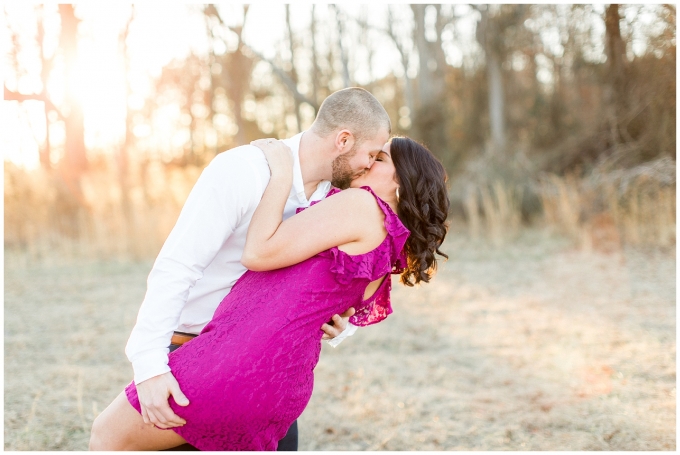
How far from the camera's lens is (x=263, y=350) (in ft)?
6.00

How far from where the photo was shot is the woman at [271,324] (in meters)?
1.82

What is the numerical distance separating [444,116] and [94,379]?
401 inches

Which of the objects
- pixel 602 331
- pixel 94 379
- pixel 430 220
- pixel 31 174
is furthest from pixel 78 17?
pixel 430 220

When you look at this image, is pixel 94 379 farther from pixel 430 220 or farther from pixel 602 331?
pixel 602 331

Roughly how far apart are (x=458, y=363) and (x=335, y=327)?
300cm

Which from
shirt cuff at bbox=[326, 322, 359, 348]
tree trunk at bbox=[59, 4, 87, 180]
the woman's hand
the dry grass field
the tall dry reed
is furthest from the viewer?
tree trunk at bbox=[59, 4, 87, 180]

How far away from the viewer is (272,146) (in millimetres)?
2090

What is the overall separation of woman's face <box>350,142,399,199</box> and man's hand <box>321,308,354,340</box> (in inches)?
17.3

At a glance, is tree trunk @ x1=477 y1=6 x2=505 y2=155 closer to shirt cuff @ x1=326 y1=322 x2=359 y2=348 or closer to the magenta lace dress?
shirt cuff @ x1=326 y1=322 x2=359 y2=348

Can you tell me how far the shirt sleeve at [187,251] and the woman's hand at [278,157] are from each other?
80 mm

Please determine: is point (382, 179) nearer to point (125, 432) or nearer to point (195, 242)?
point (195, 242)

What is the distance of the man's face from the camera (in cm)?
217

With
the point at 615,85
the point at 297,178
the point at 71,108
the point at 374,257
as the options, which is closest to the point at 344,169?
the point at 297,178

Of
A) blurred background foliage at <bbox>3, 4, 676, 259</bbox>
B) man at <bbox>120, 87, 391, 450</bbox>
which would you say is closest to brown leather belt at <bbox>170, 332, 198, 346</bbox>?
man at <bbox>120, 87, 391, 450</bbox>
